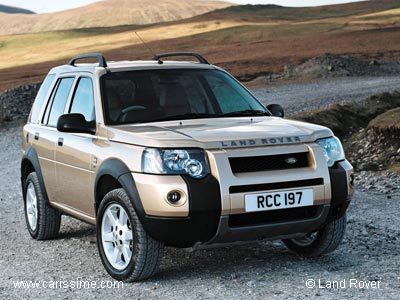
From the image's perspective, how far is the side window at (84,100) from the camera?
6769mm

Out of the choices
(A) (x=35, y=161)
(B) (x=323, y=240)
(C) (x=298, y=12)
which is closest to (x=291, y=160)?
(B) (x=323, y=240)

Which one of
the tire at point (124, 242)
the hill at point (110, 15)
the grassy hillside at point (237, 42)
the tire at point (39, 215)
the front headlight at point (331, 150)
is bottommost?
the hill at point (110, 15)

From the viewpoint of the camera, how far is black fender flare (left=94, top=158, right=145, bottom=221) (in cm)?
557

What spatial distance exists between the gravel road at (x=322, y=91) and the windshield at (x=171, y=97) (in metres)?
14.0

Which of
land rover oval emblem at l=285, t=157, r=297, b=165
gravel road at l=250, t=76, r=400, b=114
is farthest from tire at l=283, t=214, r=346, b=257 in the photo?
gravel road at l=250, t=76, r=400, b=114

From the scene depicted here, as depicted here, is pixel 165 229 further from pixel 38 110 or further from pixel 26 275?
pixel 38 110

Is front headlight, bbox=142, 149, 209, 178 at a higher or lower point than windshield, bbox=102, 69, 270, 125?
lower

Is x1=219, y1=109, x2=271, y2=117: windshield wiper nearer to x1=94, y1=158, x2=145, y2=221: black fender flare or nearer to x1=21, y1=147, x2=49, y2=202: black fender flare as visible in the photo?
x1=94, y1=158, x2=145, y2=221: black fender flare

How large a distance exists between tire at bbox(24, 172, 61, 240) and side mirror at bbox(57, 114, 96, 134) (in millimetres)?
1460

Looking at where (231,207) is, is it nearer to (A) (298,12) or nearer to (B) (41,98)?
(B) (41,98)

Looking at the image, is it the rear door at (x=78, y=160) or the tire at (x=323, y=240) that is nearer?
the tire at (x=323, y=240)

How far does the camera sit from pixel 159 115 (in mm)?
6520

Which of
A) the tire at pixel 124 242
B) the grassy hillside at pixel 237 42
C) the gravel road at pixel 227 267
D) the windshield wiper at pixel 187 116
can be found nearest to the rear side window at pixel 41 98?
the gravel road at pixel 227 267

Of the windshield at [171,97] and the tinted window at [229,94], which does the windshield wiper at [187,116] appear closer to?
the windshield at [171,97]
